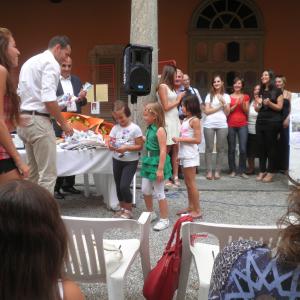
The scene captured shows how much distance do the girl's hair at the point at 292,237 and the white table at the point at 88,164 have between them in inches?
150

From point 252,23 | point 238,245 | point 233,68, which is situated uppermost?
point 252,23

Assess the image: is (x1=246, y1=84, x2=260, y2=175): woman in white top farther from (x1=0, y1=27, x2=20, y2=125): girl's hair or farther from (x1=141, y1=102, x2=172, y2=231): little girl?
(x1=0, y1=27, x2=20, y2=125): girl's hair

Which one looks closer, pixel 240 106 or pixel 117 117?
pixel 117 117

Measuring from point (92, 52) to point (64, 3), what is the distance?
4.04ft

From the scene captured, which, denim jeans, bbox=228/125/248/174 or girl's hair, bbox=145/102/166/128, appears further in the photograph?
denim jeans, bbox=228/125/248/174

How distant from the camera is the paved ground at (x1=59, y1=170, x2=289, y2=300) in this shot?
17.7 ft

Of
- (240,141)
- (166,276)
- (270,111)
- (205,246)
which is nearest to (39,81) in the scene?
(205,246)

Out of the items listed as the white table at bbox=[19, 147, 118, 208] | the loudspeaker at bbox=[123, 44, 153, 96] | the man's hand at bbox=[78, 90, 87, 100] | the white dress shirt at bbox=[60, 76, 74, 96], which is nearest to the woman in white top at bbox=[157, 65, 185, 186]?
the loudspeaker at bbox=[123, 44, 153, 96]

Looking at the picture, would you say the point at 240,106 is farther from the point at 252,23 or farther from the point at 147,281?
the point at 147,281

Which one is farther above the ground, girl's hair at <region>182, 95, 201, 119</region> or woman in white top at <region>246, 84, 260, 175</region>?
girl's hair at <region>182, 95, 201, 119</region>

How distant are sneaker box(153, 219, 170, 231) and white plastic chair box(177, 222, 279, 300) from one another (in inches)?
75.1

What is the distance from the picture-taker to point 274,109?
7141 millimetres

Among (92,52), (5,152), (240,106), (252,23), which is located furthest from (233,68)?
(5,152)

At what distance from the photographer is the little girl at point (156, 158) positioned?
4.69m
